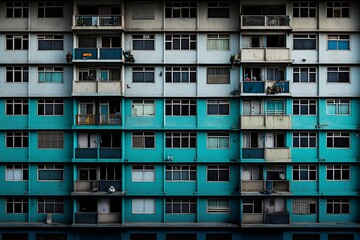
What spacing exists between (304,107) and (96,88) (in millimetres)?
10498

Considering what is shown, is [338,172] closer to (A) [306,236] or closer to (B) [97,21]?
(A) [306,236]

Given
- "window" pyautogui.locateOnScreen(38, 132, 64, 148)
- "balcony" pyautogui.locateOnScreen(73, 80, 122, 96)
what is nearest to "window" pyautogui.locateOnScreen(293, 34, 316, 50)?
"balcony" pyautogui.locateOnScreen(73, 80, 122, 96)

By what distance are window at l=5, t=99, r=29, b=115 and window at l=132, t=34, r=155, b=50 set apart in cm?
630

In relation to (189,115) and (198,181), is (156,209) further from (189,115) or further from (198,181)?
(189,115)

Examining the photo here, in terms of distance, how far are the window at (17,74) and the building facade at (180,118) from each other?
0.05 metres

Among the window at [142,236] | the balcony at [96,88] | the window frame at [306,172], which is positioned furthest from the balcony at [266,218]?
the balcony at [96,88]

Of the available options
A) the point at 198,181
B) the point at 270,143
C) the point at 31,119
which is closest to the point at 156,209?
the point at 198,181

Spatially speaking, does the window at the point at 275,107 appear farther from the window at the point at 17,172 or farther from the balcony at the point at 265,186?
the window at the point at 17,172

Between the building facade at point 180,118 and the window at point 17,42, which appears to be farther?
the window at point 17,42

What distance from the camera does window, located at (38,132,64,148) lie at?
18.4 m

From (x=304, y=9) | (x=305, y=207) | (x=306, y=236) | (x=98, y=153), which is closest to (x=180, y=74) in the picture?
(x=98, y=153)

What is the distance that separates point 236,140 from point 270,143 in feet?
5.86

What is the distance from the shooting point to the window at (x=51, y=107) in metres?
18.4

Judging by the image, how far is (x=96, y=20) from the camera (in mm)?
17906
